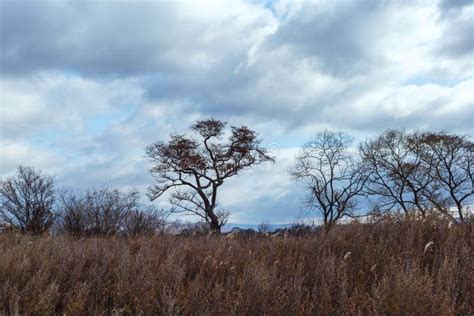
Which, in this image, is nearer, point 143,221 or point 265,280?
point 265,280

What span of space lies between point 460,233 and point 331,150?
38.1 meters

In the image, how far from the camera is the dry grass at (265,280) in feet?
16.2

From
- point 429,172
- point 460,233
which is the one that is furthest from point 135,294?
point 429,172

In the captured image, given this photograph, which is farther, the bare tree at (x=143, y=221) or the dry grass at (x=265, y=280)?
the bare tree at (x=143, y=221)

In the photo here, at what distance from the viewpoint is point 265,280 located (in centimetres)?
538

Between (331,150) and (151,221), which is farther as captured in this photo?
(331,150)

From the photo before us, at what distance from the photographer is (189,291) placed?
18.1 feet

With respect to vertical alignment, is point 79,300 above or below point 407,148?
below

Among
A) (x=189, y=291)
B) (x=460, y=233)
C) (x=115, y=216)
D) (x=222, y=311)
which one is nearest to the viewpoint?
(x=222, y=311)

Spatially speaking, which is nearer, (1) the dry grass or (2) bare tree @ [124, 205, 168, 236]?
(1) the dry grass

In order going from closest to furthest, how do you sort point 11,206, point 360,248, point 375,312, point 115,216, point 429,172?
point 375,312, point 360,248, point 115,216, point 11,206, point 429,172

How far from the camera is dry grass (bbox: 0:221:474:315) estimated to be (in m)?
4.95

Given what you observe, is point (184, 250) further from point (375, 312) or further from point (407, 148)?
point (407, 148)

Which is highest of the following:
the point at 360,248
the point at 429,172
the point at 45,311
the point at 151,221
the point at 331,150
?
the point at 331,150
